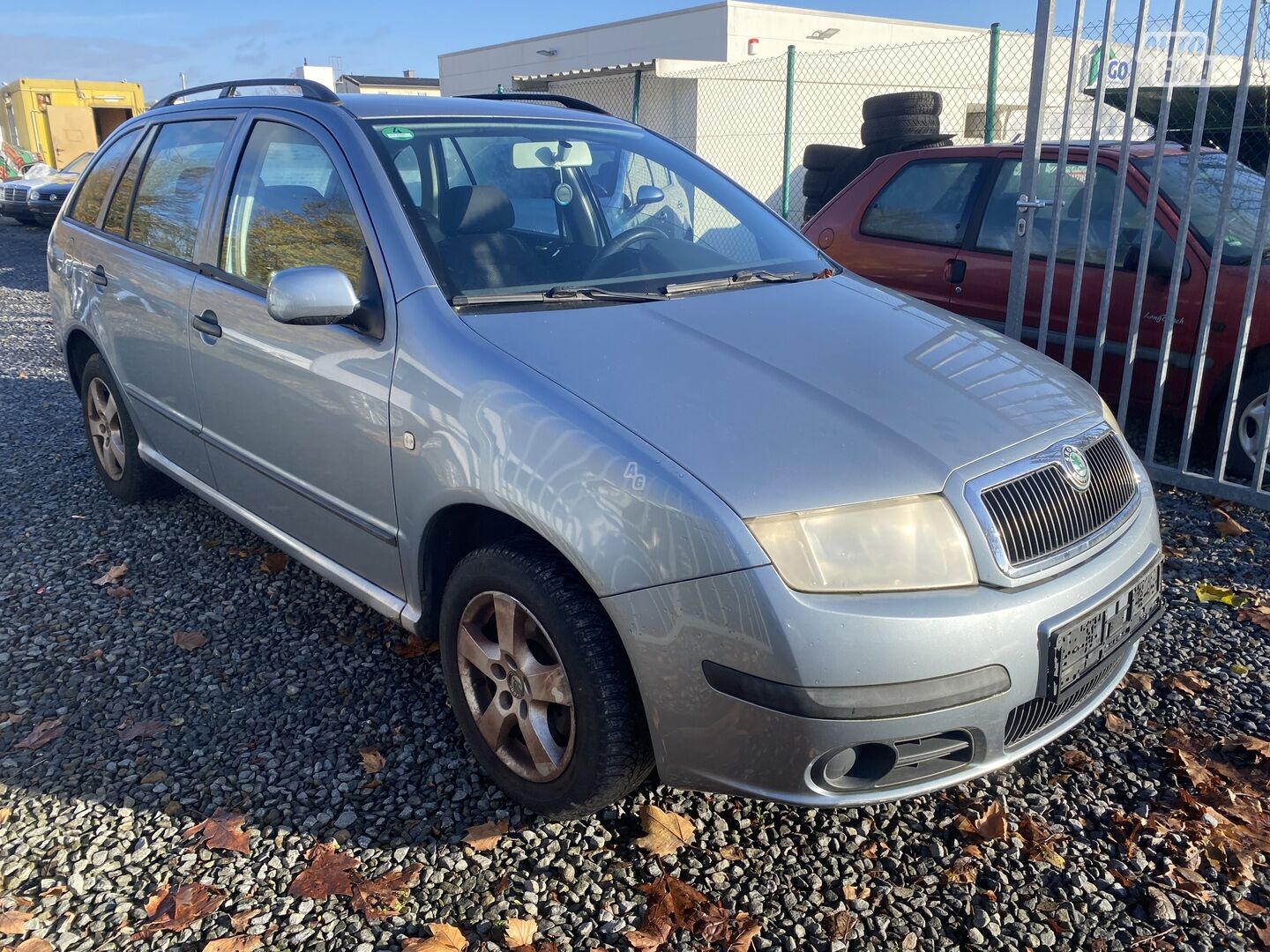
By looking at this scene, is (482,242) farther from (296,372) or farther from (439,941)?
(439,941)

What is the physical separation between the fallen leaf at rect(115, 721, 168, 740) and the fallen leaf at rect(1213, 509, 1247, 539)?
436 centimetres

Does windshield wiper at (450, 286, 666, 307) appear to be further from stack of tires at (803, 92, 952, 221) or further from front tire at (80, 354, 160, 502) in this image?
stack of tires at (803, 92, 952, 221)

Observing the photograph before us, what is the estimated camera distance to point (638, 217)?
350 cm

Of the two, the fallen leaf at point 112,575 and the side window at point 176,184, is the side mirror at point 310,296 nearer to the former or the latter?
the side window at point 176,184

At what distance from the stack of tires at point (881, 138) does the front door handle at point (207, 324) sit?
6.53 metres

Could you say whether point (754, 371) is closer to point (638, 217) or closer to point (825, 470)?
point (825, 470)

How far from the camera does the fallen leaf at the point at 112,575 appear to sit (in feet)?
13.4

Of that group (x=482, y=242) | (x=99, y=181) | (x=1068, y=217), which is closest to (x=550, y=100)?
(x=482, y=242)

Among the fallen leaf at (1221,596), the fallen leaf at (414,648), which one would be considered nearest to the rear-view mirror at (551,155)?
the fallen leaf at (414,648)

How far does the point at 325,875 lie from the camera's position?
2447mm

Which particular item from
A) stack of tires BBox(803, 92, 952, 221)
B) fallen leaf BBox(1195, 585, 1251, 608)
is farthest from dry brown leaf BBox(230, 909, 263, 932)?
stack of tires BBox(803, 92, 952, 221)

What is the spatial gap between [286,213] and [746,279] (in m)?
1.56

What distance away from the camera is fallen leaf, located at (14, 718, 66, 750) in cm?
299

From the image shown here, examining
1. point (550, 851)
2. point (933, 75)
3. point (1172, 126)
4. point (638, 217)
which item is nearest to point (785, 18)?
point (933, 75)
